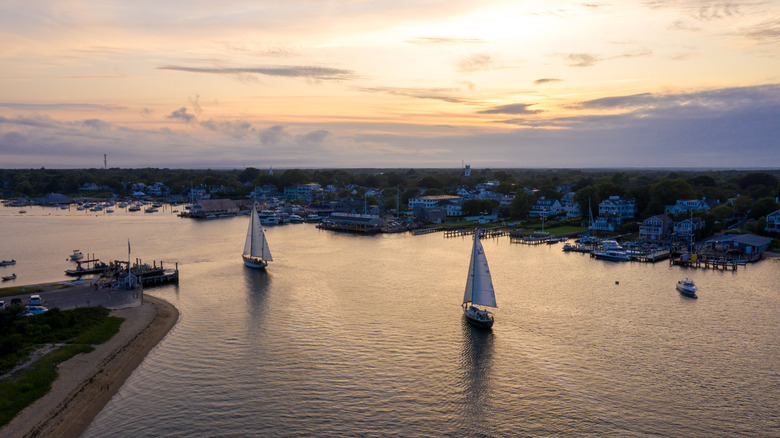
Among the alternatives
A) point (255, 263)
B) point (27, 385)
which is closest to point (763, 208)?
point (255, 263)

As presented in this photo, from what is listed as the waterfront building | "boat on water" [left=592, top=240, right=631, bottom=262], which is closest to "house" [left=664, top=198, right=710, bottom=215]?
the waterfront building

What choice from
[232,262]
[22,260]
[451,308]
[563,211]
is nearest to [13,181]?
[22,260]

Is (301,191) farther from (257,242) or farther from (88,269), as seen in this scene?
(88,269)

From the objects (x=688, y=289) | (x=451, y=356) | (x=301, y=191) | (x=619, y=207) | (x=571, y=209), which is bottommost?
(x=451, y=356)

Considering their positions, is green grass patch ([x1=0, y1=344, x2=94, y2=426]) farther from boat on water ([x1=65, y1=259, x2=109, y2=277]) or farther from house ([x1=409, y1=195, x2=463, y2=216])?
house ([x1=409, y1=195, x2=463, y2=216])

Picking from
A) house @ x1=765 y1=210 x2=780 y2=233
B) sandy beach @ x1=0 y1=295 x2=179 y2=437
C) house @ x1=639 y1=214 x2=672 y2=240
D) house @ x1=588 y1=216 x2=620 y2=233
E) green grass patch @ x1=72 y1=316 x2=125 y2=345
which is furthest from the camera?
house @ x1=588 y1=216 x2=620 y2=233

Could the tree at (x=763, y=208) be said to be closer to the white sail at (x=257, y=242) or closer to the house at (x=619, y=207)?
the house at (x=619, y=207)
